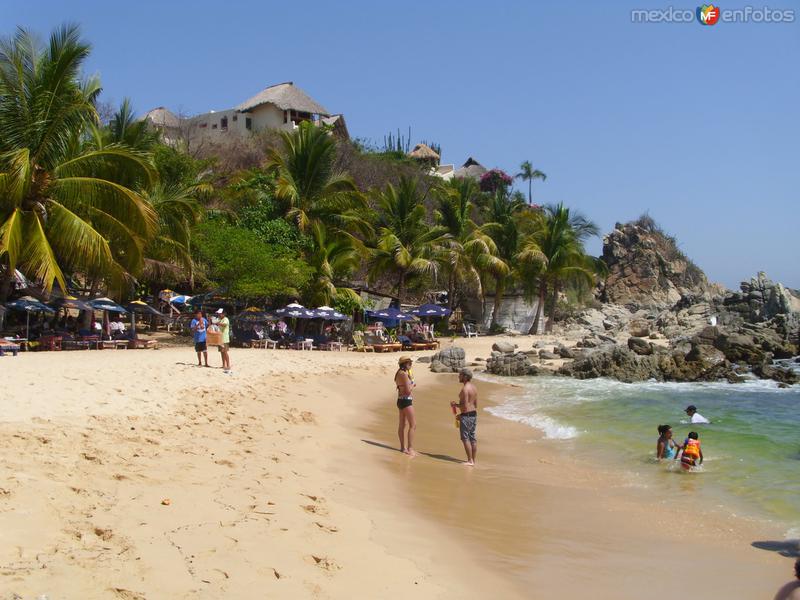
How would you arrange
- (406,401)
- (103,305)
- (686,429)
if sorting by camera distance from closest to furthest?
(406,401) → (686,429) → (103,305)

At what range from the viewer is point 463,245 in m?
35.9

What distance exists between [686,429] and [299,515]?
1000cm

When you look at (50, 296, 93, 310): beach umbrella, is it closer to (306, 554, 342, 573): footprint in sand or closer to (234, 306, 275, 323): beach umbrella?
(234, 306, 275, 323): beach umbrella

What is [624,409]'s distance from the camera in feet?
51.1

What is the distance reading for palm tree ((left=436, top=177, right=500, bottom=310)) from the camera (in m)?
34.6

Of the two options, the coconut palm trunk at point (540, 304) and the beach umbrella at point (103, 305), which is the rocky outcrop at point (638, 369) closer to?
the beach umbrella at point (103, 305)

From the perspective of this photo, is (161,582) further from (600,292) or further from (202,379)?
(600,292)

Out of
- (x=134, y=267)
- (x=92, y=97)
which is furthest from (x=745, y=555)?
(x=92, y=97)

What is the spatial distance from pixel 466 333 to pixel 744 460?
991 inches

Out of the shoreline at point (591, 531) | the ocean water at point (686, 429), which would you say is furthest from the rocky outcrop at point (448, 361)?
the shoreline at point (591, 531)

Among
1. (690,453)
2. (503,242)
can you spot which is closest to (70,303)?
(690,453)

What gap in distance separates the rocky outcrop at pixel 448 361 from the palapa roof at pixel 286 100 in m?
31.7

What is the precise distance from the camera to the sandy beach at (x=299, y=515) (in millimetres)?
4262

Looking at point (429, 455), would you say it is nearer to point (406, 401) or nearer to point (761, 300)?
point (406, 401)
